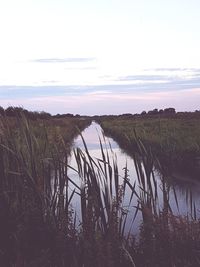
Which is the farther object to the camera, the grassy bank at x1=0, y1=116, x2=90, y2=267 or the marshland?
the grassy bank at x1=0, y1=116, x2=90, y2=267

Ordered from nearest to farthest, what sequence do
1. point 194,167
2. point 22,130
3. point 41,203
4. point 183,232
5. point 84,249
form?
1. point 84,249
2. point 183,232
3. point 41,203
4. point 22,130
5. point 194,167

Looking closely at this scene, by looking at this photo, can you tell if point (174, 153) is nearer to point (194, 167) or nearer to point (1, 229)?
point (194, 167)

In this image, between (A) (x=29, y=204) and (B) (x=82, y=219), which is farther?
(A) (x=29, y=204)

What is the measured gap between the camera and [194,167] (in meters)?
13.6

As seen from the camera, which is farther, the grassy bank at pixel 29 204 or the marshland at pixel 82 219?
the grassy bank at pixel 29 204

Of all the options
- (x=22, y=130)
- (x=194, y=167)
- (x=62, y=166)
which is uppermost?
(x=22, y=130)

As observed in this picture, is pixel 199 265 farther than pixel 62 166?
No

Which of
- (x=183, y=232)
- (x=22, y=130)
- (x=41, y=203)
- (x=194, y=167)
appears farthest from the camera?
(x=194, y=167)

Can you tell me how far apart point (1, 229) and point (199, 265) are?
7.25ft

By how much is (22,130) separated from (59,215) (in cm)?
100

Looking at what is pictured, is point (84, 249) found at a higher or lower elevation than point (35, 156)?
lower

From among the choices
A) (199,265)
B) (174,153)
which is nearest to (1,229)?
(199,265)

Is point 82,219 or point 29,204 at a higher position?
point 29,204

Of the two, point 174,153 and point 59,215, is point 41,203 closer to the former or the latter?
point 59,215
